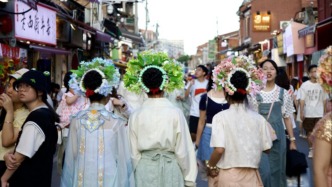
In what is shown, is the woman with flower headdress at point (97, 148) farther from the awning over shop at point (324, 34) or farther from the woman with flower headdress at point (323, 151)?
the awning over shop at point (324, 34)

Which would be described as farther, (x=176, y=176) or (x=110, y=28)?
(x=110, y=28)

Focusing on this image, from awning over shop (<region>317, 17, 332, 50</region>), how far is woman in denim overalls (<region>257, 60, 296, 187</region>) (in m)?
19.6

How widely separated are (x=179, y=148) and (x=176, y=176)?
0.90 feet

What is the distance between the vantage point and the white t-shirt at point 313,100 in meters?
12.3

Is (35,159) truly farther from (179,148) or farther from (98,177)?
(179,148)

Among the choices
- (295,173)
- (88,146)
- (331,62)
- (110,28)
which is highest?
(110,28)

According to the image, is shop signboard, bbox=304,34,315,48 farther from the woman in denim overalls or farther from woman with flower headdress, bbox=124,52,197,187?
woman with flower headdress, bbox=124,52,197,187

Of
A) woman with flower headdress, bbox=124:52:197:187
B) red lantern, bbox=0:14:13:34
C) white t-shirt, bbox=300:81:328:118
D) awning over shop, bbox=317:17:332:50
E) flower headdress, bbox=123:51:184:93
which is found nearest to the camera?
woman with flower headdress, bbox=124:52:197:187

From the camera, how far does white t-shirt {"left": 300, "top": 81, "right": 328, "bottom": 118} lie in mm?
12337

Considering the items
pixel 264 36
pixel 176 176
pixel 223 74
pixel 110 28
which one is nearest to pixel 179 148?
pixel 176 176

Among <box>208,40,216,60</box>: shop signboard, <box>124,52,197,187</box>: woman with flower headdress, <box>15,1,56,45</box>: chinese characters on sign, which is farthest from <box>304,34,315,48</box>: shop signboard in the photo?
<box>208,40,216,60</box>: shop signboard

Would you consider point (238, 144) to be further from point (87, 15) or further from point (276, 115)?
point (87, 15)

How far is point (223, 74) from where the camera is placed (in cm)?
627

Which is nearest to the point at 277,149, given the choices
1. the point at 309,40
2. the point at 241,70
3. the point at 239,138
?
the point at 241,70
